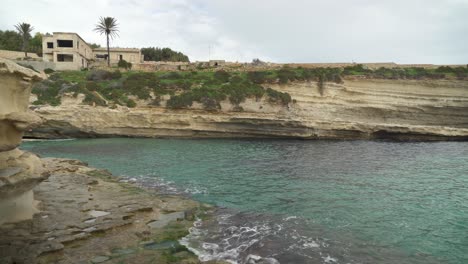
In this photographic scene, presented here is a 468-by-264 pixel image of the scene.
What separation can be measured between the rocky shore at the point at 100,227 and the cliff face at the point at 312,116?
21.8m

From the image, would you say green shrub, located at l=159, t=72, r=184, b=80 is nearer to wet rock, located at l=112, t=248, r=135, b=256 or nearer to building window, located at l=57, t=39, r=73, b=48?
building window, located at l=57, t=39, r=73, b=48

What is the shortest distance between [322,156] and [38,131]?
27.3 meters

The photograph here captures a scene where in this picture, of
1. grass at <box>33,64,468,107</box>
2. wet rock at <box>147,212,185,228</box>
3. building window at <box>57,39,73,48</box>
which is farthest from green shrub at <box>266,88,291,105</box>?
building window at <box>57,39,73,48</box>

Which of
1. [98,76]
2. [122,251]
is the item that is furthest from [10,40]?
[122,251]

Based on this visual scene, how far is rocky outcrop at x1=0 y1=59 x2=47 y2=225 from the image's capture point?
815 centimetres

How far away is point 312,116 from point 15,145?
34.2 meters

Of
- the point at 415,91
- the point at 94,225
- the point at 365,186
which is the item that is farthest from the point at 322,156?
the point at 415,91

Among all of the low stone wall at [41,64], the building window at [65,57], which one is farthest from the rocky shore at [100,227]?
the building window at [65,57]

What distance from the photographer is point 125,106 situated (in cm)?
3753

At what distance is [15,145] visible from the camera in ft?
28.4

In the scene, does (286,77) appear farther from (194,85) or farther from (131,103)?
(131,103)

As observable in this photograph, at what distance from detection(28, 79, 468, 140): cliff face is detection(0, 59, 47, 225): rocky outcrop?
25.7 metres

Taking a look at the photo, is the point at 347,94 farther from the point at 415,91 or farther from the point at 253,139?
the point at 253,139

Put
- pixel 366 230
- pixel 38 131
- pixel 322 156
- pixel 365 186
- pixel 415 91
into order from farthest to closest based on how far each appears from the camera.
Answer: pixel 415 91
pixel 38 131
pixel 322 156
pixel 365 186
pixel 366 230
